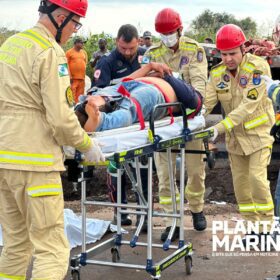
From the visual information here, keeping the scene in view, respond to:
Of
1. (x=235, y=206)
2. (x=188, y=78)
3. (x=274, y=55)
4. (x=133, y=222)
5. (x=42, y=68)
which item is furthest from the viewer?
(x=274, y=55)

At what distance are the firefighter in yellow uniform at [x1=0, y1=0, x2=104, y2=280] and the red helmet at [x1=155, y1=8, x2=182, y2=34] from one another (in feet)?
7.32

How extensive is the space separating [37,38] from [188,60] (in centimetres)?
256

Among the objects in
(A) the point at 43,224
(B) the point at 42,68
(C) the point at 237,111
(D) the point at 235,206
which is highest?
(B) the point at 42,68

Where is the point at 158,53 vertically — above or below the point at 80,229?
above


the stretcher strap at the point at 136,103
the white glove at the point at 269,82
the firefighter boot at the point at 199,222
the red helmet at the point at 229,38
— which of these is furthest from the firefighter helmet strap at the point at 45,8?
the firefighter boot at the point at 199,222

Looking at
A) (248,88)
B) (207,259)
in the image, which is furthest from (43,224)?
(248,88)

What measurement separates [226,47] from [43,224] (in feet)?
8.62

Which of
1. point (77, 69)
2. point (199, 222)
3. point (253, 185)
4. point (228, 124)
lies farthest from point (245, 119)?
point (77, 69)

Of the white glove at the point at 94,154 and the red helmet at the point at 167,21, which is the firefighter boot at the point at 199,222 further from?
the white glove at the point at 94,154

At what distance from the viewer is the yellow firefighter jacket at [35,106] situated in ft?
13.3

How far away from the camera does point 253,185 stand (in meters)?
5.98

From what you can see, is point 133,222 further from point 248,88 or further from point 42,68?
point 42,68

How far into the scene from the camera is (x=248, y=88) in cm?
598

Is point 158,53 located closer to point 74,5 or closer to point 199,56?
point 199,56
